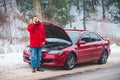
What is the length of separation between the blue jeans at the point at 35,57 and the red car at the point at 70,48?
382 mm

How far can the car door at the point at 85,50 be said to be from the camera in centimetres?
1615

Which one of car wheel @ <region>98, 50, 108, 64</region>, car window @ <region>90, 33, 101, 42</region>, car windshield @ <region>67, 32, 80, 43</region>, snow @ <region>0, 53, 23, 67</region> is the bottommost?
car wheel @ <region>98, 50, 108, 64</region>

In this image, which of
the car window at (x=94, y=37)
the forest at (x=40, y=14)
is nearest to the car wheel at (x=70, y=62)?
the car window at (x=94, y=37)

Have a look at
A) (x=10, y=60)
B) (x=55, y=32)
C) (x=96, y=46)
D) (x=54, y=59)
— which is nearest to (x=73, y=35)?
(x=55, y=32)

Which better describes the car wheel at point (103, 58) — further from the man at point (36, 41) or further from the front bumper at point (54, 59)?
the man at point (36, 41)

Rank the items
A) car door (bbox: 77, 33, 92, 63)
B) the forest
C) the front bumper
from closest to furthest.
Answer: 1. the front bumper
2. car door (bbox: 77, 33, 92, 63)
3. the forest

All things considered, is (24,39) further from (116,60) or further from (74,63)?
(74,63)

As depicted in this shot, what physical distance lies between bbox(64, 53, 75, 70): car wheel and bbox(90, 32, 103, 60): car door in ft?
5.75

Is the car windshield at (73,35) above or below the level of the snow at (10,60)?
above

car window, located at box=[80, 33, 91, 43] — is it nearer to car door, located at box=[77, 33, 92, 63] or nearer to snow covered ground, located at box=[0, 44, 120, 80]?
car door, located at box=[77, 33, 92, 63]

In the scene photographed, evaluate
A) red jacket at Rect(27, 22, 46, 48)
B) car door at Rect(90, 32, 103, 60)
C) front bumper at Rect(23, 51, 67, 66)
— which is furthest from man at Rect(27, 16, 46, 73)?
car door at Rect(90, 32, 103, 60)

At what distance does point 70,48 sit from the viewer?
15.5 metres

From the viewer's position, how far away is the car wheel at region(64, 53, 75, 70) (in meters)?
15.4

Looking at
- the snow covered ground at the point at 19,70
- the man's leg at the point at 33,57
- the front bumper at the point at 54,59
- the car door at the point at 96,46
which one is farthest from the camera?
the car door at the point at 96,46
